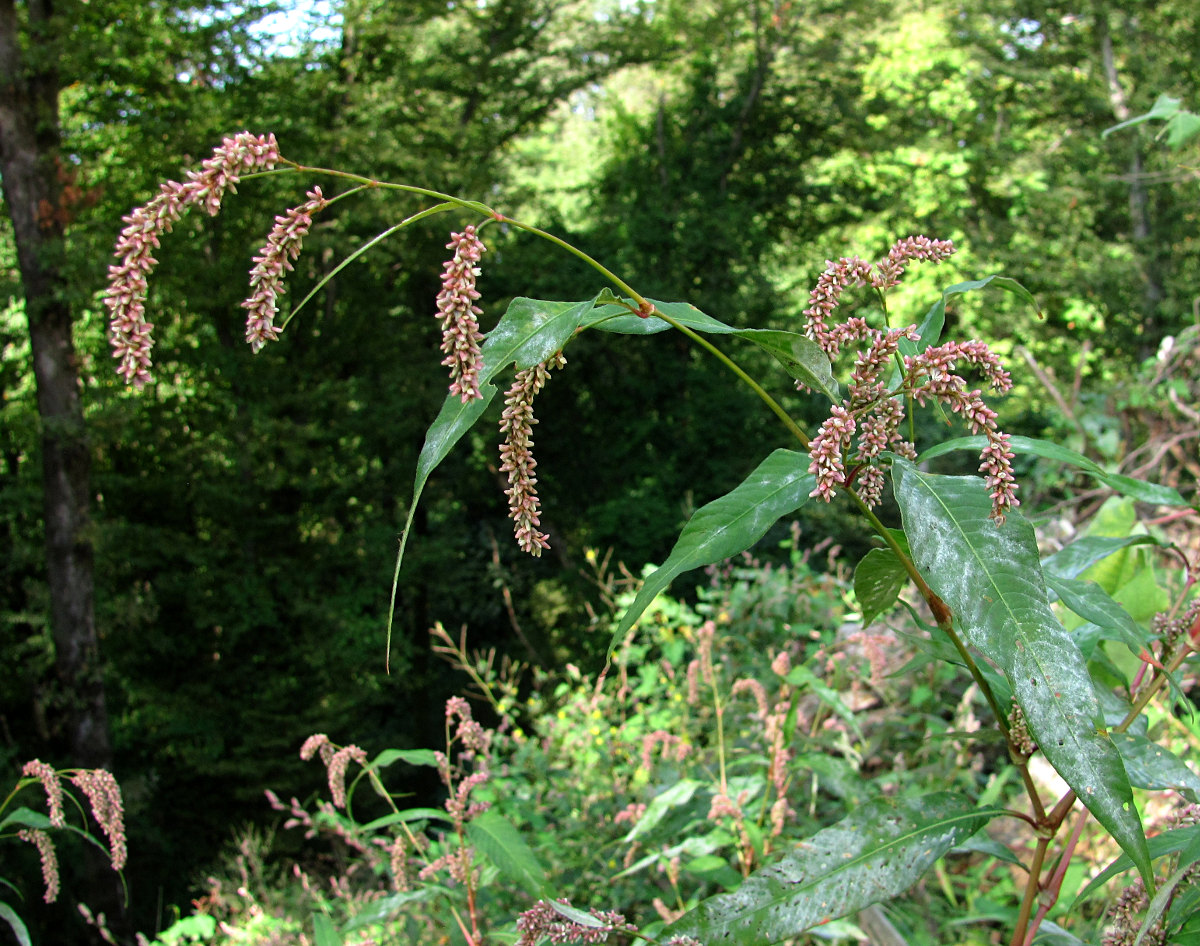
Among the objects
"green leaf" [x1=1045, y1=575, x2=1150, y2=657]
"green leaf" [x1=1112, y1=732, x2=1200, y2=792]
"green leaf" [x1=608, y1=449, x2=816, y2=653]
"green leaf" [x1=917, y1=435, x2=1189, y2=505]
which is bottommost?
"green leaf" [x1=1112, y1=732, x2=1200, y2=792]

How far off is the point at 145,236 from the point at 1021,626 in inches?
23.4

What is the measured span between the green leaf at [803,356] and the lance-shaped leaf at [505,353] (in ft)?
0.40

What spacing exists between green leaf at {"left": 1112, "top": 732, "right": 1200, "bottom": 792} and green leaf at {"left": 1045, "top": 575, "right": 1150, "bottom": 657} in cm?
10

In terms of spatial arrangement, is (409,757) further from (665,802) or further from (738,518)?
(738,518)

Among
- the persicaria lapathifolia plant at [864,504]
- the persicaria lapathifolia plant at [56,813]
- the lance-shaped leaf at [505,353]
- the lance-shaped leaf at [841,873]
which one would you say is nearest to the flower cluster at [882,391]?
the persicaria lapathifolia plant at [864,504]

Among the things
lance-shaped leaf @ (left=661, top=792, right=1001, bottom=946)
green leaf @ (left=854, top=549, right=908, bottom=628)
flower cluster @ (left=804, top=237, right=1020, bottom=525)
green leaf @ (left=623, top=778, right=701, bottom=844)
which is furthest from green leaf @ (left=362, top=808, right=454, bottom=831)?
flower cluster @ (left=804, top=237, right=1020, bottom=525)

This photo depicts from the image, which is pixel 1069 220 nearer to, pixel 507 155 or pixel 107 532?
pixel 507 155

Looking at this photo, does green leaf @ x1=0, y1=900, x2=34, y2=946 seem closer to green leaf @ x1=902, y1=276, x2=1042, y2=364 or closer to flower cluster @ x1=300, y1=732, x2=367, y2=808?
flower cluster @ x1=300, y1=732, x2=367, y2=808

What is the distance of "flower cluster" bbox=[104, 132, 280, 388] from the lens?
0.56 meters

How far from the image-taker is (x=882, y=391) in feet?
2.05

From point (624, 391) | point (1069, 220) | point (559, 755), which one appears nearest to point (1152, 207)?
point (1069, 220)

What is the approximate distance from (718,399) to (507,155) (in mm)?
4294

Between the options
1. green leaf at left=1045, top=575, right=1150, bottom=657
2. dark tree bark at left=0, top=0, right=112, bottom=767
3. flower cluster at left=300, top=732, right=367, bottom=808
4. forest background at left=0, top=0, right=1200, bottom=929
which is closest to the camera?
green leaf at left=1045, top=575, right=1150, bottom=657

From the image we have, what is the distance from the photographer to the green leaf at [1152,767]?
0.78 meters
